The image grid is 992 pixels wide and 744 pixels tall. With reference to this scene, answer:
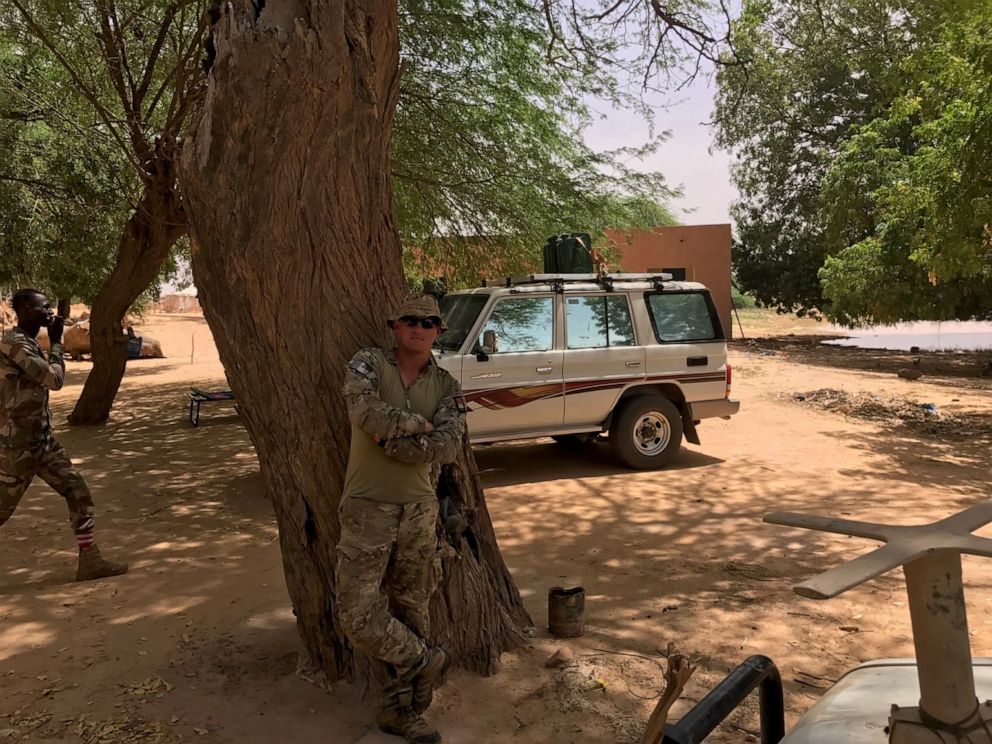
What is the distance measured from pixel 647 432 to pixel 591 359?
1.06 m

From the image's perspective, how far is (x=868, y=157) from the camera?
1955 cm

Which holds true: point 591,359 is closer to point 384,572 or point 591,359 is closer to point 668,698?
point 384,572

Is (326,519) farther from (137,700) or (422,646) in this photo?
(137,700)

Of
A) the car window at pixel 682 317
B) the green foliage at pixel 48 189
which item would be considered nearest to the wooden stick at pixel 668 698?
the car window at pixel 682 317

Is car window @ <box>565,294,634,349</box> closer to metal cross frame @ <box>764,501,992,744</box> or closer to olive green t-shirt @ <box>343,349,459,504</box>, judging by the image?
olive green t-shirt @ <box>343,349,459,504</box>

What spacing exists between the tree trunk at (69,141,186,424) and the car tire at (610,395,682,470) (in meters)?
6.03

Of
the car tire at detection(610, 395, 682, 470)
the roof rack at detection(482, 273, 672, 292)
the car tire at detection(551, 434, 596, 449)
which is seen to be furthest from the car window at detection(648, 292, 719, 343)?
the car tire at detection(551, 434, 596, 449)

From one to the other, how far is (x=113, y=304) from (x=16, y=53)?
3760mm

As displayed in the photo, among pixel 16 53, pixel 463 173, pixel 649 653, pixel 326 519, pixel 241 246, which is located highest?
pixel 16 53

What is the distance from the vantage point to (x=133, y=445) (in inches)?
393

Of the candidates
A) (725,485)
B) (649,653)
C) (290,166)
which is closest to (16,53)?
(290,166)

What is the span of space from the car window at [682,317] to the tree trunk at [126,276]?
600 cm

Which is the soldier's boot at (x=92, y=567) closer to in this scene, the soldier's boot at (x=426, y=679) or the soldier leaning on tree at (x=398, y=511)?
the soldier leaning on tree at (x=398, y=511)

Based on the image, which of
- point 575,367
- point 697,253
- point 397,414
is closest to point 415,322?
point 397,414
